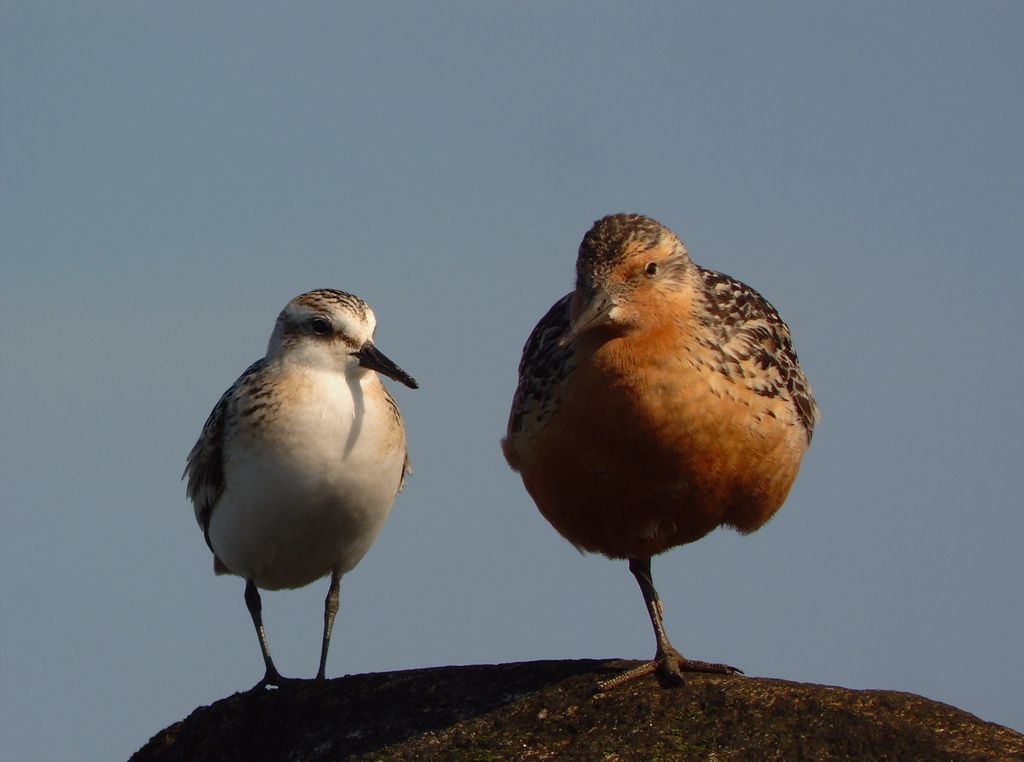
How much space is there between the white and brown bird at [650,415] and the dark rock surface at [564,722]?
44cm

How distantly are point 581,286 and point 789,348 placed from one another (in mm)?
2028

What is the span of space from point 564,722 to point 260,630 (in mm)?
4217

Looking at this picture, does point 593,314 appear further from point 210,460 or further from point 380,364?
point 210,460

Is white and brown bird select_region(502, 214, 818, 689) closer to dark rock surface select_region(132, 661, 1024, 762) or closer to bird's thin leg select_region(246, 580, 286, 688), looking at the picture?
dark rock surface select_region(132, 661, 1024, 762)

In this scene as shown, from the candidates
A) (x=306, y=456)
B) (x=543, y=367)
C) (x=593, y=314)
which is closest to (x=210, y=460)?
(x=306, y=456)

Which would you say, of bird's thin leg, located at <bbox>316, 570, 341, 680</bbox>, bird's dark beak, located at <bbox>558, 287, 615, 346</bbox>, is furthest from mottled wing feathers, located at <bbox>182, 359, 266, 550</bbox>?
bird's dark beak, located at <bbox>558, 287, 615, 346</bbox>

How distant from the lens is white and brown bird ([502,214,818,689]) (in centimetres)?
1024

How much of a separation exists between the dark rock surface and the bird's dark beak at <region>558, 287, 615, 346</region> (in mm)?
2106

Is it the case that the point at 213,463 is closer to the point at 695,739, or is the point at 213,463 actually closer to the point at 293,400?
the point at 293,400

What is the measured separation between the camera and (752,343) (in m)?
11.0

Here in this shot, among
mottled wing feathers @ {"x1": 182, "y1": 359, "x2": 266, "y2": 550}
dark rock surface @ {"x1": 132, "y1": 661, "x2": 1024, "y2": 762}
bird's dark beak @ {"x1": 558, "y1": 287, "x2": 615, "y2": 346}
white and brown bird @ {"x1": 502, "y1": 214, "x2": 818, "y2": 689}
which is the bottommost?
dark rock surface @ {"x1": 132, "y1": 661, "x2": 1024, "y2": 762}

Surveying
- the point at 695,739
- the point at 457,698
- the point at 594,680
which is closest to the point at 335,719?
the point at 457,698

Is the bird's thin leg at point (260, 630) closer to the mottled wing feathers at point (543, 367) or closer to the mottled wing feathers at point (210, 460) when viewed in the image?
the mottled wing feathers at point (210, 460)

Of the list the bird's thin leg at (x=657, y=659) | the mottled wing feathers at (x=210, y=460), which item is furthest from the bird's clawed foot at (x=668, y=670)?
the mottled wing feathers at (x=210, y=460)
